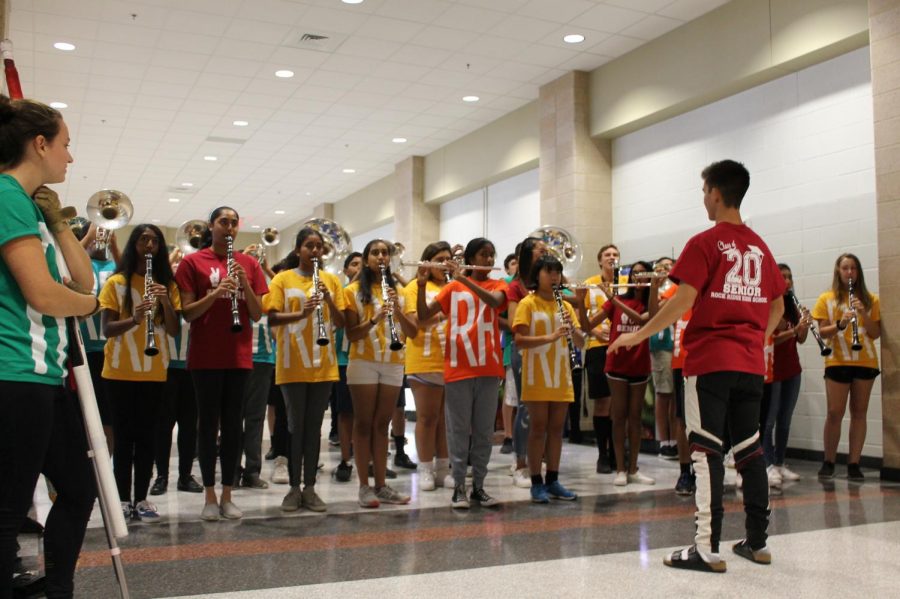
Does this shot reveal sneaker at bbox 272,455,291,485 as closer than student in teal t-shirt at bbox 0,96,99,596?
No

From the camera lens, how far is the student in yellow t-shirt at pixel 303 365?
15.4 ft

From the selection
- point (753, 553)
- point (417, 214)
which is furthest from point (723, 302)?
point (417, 214)

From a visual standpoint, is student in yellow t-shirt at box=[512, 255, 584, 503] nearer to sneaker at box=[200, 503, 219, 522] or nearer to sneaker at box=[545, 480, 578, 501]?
sneaker at box=[545, 480, 578, 501]

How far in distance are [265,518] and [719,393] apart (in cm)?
251

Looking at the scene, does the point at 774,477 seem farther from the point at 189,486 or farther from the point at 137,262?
the point at 137,262

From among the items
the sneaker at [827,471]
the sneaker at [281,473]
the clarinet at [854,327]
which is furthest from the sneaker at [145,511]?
the clarinet at [854,327]

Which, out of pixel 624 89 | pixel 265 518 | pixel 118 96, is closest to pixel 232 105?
pixel 118 96

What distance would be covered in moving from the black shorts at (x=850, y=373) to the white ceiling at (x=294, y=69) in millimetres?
3945

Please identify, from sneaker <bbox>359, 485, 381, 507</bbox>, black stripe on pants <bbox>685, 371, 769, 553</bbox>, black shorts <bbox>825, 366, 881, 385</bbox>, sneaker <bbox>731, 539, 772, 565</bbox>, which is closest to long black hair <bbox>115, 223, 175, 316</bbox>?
sneaker <bbox>359, 485, 381, 507</bbox>

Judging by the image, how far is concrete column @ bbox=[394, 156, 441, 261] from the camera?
14656mm

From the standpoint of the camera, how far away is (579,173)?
33.6 feet

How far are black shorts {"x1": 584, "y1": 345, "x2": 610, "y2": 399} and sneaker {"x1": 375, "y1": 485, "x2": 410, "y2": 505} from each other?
216cm

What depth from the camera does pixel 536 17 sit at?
337 inches

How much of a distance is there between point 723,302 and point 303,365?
2.31 meters
